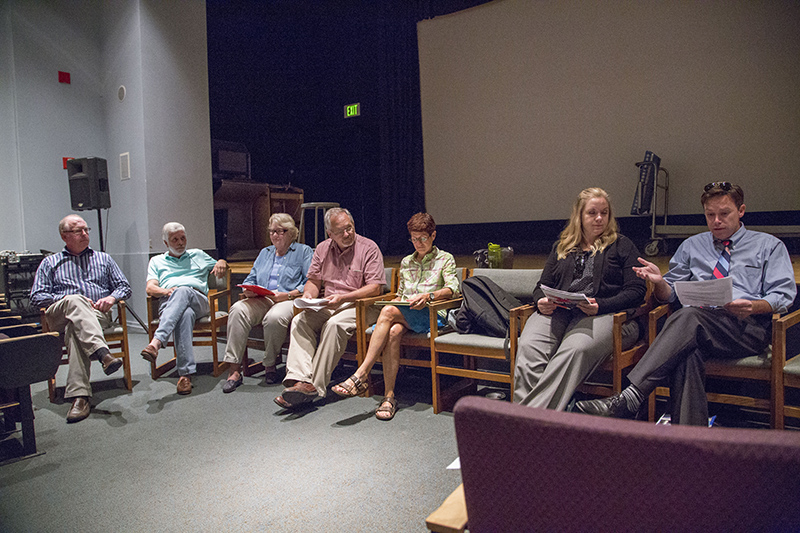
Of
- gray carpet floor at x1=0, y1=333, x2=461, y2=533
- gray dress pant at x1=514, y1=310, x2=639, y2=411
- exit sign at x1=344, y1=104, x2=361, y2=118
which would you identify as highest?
exit sign at x1=344, y1=104, x2=361, y2=118

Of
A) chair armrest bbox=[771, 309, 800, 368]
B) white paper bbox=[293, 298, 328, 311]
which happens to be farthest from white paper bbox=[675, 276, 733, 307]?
white paper bbox=[293, 298, 328, 311]

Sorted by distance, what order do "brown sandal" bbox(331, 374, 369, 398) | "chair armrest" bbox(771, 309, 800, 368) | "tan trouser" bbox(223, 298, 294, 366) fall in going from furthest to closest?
"tan trouser" bbox(223, 298, 294, 366) < "brown sandal" bbox(331, 374, 369, 398) < "chair armrest" bbox(771, 309, 800, 368)

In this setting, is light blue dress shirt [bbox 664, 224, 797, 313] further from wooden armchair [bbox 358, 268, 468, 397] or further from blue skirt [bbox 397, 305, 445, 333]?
blue skirt [bbox 397, 305, 445, 333]

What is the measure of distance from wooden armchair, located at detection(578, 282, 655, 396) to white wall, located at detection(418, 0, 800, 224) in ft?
11.8

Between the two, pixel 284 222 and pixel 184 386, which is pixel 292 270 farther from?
pixel 184 386

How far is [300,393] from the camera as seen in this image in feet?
9.06

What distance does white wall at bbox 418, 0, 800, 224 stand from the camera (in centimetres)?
492

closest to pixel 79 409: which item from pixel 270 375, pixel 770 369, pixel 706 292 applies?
pixel 270 375

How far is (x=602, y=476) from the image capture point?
591 mm

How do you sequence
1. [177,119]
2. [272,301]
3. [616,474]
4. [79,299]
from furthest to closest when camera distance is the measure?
[177,119] < [272,301] < [79,299] < [616,474]

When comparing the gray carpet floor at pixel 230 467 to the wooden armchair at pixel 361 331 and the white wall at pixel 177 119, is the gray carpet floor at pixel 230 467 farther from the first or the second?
the white wall at pixel 177 119

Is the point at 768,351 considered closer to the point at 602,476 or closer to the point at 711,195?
the point at 711,195

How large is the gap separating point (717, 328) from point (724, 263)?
39 cm

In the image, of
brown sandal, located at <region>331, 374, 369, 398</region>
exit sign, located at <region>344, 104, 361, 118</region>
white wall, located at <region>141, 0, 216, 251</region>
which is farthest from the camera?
exit sign, located at <region>344, 104, 361, 118</region>
